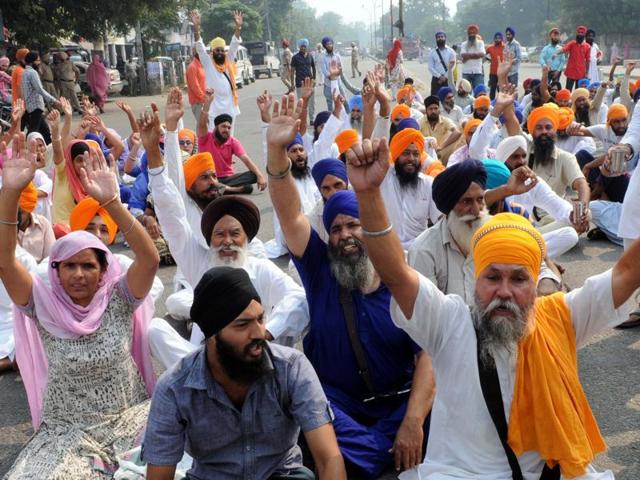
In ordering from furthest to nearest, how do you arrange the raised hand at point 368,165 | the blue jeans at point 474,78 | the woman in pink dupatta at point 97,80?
the woman in pink dupatta at point 97,80
the blue jeans at point 474,78
the raised hand at point 368,165

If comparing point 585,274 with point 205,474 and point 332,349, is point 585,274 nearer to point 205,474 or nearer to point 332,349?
point 332,349

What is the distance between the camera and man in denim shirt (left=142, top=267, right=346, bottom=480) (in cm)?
281

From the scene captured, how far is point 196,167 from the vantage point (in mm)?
5871

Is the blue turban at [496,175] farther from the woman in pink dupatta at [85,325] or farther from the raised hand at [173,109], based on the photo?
the woman in pink dupatta at [85,325]

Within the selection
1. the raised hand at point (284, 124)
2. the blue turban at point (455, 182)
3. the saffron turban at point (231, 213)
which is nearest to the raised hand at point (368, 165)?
the raised hand at point (284, 124)

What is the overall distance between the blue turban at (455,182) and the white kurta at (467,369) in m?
1.42

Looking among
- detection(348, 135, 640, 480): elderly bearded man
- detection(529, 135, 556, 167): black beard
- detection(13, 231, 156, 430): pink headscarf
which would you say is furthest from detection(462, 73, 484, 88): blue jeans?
detection(348, 135, 640, 480): elderly bearded man

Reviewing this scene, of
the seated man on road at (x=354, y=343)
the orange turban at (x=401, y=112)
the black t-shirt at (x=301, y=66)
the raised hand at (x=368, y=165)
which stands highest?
the raised hand at (x=368, y=165)

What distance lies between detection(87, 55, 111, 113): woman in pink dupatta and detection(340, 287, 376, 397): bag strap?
2349cm

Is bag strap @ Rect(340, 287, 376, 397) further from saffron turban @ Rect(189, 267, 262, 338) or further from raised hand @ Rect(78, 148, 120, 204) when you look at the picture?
raised hand @ Rect(78, 148, 120, 204)

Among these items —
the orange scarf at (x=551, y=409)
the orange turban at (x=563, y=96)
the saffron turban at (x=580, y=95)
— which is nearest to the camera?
the orange scarf at (x=551, y=409)

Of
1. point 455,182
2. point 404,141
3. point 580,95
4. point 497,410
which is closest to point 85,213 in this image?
point 455,182

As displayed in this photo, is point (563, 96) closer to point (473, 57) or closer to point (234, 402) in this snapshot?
point (473, 57)

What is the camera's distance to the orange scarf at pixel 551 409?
270 centimetres
